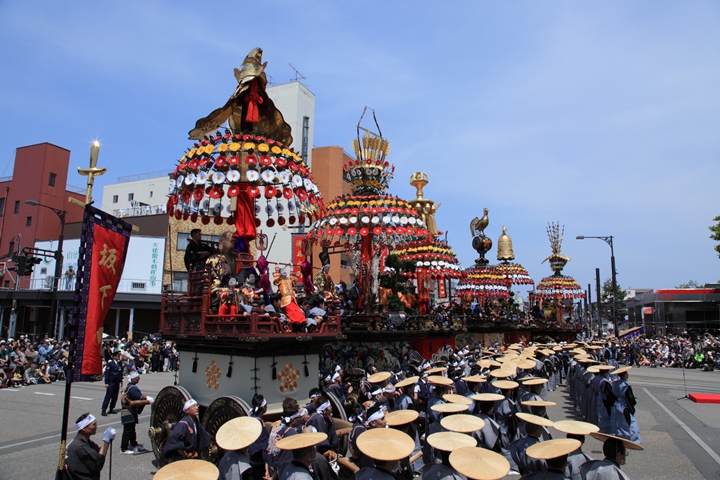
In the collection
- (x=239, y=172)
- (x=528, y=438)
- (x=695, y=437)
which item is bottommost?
(x=695, y=437)

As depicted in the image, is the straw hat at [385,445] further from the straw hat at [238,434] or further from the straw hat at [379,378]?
the straw hat at [379,378]

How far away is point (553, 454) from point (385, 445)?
168cm

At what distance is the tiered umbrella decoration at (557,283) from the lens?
1435 inches

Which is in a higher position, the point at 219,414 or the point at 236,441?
the point at 236,441

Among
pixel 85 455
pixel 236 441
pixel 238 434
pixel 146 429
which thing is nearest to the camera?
pixel 236 441

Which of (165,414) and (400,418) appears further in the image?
(165,414)

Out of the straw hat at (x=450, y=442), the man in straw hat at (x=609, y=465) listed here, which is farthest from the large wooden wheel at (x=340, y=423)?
the man in straw hat at (x=609, y=465)

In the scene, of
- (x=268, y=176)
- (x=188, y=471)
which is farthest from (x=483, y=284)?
(x=188, y=471)

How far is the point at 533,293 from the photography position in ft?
125

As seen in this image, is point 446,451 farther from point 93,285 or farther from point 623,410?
point 623,410

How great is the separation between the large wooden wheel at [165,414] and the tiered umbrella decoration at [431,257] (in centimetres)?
1525

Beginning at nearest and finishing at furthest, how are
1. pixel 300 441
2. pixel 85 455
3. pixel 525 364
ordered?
1. pixel 300 441
2. pixel 85 455
3. pixel 525 364

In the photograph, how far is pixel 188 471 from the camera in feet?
15.6

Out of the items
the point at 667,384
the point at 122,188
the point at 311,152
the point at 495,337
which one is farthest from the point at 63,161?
the point at 667,384
